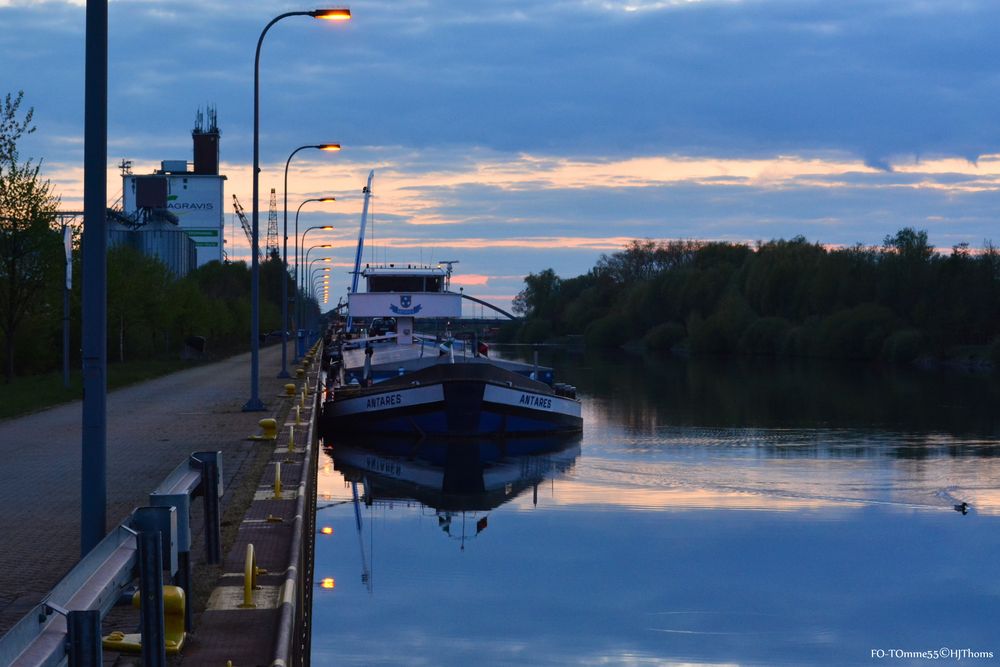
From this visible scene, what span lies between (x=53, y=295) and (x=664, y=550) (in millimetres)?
28808

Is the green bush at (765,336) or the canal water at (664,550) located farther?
the green bush at (765,336)

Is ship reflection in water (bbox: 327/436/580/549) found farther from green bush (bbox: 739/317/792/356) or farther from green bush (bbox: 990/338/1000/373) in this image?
green bush (bbox: 739/317/792/356)

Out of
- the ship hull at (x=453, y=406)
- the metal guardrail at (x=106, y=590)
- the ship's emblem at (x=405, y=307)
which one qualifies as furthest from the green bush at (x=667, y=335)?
the metal guardrail at (x=106, y=590)

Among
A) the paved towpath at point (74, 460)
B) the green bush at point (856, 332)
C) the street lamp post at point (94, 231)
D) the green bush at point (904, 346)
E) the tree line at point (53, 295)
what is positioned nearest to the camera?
the street lamp post at point (94, 231)

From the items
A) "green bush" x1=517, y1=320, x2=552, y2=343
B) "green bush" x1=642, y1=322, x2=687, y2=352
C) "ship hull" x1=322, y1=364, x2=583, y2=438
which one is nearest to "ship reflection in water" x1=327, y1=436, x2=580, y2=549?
"ship hull" x1=322, y1=364, x2=583, y2=438

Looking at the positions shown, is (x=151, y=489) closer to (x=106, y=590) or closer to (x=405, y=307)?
(x=106, y=590)

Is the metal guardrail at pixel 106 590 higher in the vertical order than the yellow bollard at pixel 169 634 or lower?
higher

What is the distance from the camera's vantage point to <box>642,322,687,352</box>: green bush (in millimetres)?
112938

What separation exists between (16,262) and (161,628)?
31083 millimetres

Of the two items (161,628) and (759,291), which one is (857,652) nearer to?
(161,628)

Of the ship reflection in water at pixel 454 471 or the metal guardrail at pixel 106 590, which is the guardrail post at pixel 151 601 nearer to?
the metal guardrail at pixel 106 590

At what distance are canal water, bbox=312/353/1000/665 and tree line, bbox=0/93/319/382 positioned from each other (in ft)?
42.7

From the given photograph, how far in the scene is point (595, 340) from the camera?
124 m

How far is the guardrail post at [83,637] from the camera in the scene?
18.5 feet
